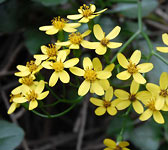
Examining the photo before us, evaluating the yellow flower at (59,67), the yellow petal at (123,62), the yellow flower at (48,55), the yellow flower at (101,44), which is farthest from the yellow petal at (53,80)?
the yellow petal at (123,62)

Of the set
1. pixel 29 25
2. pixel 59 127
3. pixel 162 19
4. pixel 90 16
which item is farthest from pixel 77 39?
pixel 162 19

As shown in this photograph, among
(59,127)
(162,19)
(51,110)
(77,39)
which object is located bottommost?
(59,127)

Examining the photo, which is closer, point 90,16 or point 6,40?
point 90,16

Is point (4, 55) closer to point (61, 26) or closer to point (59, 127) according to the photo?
point (59, 127)

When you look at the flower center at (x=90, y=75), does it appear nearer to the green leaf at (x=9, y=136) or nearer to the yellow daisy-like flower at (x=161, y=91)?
the yellow daisy-like flower at (x=161, y=91)

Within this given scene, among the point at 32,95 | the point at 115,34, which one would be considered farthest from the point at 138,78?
the point at 32,95

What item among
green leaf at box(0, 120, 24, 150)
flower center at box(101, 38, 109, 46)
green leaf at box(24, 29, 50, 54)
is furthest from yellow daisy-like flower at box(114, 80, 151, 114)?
green leaf at box(24, 29, 50, 54)
